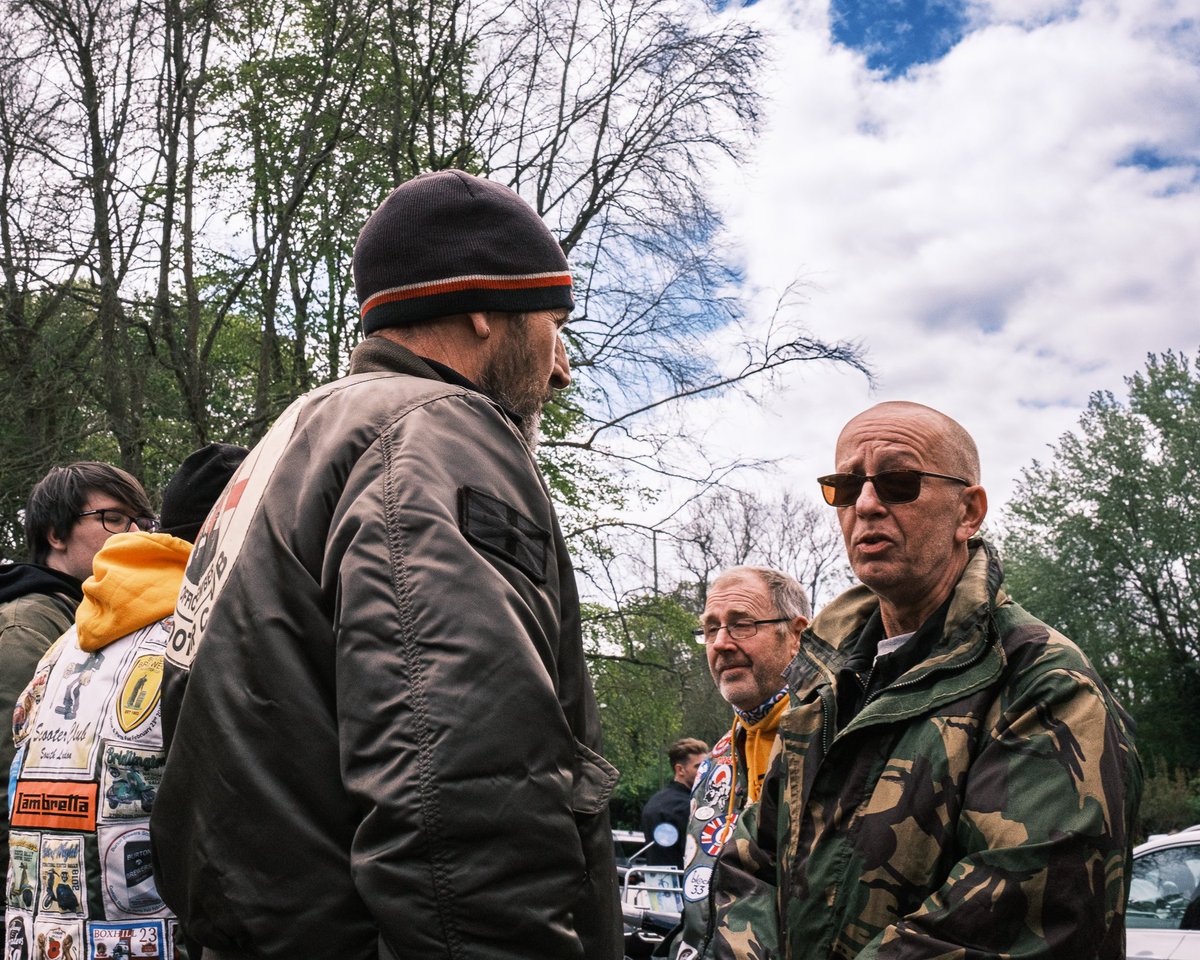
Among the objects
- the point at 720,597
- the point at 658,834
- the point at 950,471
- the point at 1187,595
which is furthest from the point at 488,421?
the point at 1187,595

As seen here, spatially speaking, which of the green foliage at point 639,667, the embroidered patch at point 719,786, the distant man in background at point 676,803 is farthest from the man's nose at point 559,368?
the green foliage at point 639,667

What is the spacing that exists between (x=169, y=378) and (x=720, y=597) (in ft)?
25.9

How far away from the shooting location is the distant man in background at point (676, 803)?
8.99 m

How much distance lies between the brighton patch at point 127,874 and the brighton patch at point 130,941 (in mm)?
25

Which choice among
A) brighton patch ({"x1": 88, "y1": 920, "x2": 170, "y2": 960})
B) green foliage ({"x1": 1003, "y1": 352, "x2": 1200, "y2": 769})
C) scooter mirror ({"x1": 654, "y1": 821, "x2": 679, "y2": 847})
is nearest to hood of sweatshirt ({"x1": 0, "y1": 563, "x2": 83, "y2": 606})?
brighton patch ({"x1": 88, "y1": 920, "x2": 170, "y2": 960})

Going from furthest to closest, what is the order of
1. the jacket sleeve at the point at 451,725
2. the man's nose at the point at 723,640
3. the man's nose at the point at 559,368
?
1. the man's nose at the point at 723,640
2. the man's nose at the point at 559,368
3. the jacket sleeve at the point at 451,725

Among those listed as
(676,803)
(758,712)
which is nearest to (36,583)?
(758,712)

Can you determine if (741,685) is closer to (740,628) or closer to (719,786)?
(740,628)

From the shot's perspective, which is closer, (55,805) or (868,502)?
(55,805)

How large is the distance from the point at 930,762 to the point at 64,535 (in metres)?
2.72

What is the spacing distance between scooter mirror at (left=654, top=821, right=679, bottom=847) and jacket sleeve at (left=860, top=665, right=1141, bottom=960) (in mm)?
6684

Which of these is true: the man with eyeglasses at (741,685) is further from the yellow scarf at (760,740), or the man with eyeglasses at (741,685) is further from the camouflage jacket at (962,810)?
the camouflage jacket at (962,810)

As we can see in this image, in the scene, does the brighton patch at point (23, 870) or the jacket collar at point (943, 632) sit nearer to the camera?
the jacket collar at point (943, 632)

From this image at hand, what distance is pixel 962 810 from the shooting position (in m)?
2.44
